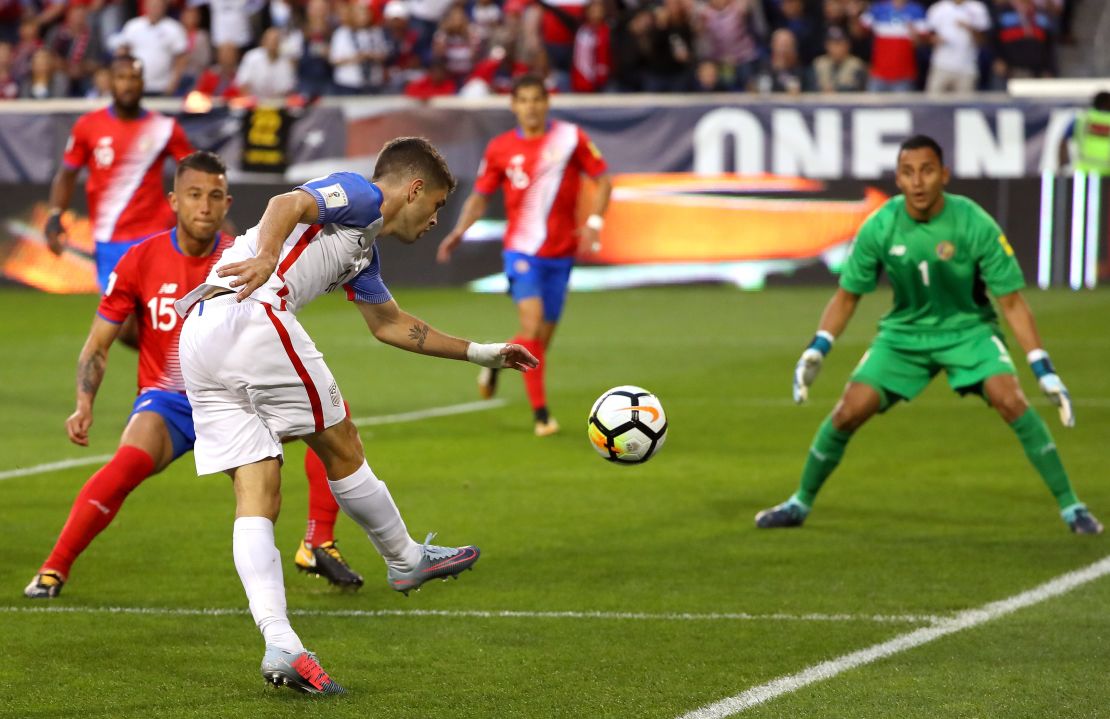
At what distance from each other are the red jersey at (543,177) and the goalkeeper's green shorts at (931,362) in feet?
13.8

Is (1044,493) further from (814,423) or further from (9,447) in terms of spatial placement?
(9,447)

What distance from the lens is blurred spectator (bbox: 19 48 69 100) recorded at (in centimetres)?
2325

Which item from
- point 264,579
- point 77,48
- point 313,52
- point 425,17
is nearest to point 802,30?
point 425,17

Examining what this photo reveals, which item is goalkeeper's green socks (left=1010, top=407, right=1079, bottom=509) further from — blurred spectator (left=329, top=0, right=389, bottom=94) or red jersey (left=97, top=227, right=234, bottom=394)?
blurred spectator (left=329, top=0, right=389, bottom=94)

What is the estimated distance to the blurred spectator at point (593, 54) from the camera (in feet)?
73.9

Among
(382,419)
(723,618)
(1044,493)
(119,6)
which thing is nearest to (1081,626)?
(723,618)

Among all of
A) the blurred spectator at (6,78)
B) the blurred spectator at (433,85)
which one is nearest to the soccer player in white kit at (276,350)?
the blurred spectator at (433,85)

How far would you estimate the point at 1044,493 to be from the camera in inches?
363

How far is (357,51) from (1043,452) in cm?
1625

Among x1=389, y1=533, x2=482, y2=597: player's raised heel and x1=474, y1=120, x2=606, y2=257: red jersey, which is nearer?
x1=389, y1=533, x2=482, y2=597: player's raised heel

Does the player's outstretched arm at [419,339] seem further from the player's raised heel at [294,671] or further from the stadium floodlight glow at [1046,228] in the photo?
the stadium floodlight glow at [1046,228]

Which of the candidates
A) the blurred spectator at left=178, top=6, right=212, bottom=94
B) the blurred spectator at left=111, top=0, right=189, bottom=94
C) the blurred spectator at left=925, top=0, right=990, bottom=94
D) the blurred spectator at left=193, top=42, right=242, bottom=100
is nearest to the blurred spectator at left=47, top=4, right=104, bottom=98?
the blurred spectator at left=111, top=0, right=189, bottom=94

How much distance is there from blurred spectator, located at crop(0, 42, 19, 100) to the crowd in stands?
0.11 ft

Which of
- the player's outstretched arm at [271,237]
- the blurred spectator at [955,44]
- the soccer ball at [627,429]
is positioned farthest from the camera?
the blurred spectator at [955,44]
